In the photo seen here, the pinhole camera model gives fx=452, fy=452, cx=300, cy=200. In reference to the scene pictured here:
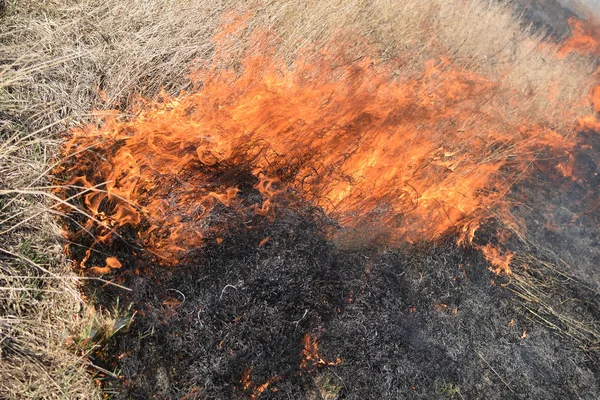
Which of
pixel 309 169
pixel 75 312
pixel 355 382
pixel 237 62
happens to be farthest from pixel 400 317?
pixel 237 62

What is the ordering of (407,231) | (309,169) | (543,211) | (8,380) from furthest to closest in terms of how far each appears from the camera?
(543,211)
(407,231)
(309,169)
(8,380)

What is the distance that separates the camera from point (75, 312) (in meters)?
2.45

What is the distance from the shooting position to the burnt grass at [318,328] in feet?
8.17

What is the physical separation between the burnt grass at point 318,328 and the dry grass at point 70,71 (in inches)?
9.9

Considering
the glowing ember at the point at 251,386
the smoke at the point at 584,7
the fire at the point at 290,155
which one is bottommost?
the glowing ember at the point at 251,386

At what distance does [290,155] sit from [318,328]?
1.30 meters

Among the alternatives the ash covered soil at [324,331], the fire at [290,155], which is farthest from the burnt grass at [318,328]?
the fire at [290,155]

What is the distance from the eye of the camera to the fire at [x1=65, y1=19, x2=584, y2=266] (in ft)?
9.39

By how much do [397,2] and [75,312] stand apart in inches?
214

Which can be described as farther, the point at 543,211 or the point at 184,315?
the point at 543,211

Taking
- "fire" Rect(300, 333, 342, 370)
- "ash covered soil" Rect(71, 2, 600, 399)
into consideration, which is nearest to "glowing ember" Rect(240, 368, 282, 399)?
"ash covered soil" Rect(71, 2, 600, 399)

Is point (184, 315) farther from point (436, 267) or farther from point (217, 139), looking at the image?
point (436, 267)

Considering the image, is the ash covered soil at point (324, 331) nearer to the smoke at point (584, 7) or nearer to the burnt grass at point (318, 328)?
the burnt grass at point (318, 328)

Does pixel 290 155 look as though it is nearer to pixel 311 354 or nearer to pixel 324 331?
pixel 324 331
